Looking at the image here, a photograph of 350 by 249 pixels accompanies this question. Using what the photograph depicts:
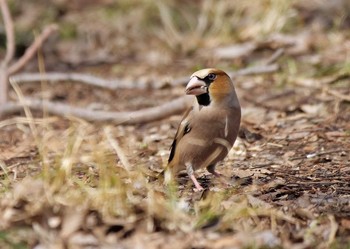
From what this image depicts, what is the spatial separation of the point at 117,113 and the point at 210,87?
1.58m

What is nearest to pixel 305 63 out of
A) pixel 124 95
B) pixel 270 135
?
pixel 124 95

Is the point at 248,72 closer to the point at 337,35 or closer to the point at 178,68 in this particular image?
the point at 178,68

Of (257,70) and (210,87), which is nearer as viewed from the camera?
(210,87)

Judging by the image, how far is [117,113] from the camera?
550cm

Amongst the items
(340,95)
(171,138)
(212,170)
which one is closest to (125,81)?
(171,138)

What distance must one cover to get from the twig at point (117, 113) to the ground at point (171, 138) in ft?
0.23

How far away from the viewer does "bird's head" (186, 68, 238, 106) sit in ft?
13.1

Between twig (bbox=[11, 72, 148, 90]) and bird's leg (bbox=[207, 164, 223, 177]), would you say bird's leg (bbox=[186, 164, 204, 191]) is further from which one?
twig (bbox=[11, 72, 148, 90])

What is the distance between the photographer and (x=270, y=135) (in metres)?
5.16

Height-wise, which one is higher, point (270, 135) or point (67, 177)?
point (67, 177)

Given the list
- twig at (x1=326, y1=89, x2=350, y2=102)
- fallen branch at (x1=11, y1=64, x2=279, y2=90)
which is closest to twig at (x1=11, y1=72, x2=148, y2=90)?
fallen branch at (x1=11, y1=64, x2=279, y2=90)

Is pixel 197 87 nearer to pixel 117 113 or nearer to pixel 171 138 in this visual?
pixel 171 138

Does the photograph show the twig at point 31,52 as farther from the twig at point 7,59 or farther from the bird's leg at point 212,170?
the bird's leg at point 212,170

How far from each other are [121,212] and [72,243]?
25 cm
